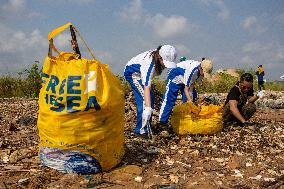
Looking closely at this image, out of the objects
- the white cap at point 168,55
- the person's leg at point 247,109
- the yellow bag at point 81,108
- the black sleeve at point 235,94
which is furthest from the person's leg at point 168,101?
the yellow bag at point 81,108

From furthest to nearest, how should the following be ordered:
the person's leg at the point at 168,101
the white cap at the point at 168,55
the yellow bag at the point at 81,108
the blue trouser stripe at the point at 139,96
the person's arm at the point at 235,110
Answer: the person's leg at the point at 168,101, the person's arm at the point at 235,110, the blue trouser stripe at the point at 139,96, the white cap at the point at 168,55, the yellow bag at the point at 81,108

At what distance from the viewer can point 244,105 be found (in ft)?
20.4

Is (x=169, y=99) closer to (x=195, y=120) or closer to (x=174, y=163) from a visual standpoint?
(x=195, y=120)

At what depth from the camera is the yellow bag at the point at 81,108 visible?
3.44 meters

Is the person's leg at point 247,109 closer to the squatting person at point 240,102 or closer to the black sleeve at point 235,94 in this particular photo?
the squatting person at point 240,102

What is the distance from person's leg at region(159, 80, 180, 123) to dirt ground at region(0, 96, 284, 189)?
747 millimetres

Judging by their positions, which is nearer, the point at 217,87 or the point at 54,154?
the point at 54,154

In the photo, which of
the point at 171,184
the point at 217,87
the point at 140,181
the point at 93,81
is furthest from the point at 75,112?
the point at 217,87

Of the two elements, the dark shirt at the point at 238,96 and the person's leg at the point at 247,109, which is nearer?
the dark shirt at the point at 238,96

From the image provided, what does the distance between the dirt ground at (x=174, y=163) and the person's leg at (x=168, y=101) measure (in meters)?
0.75

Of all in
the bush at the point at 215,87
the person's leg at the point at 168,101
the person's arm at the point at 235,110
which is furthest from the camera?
the bush at the point at 215,87

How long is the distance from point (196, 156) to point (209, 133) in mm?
1060

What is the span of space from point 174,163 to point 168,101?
2283 mm

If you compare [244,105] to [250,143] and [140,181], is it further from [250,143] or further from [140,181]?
[140,181]
